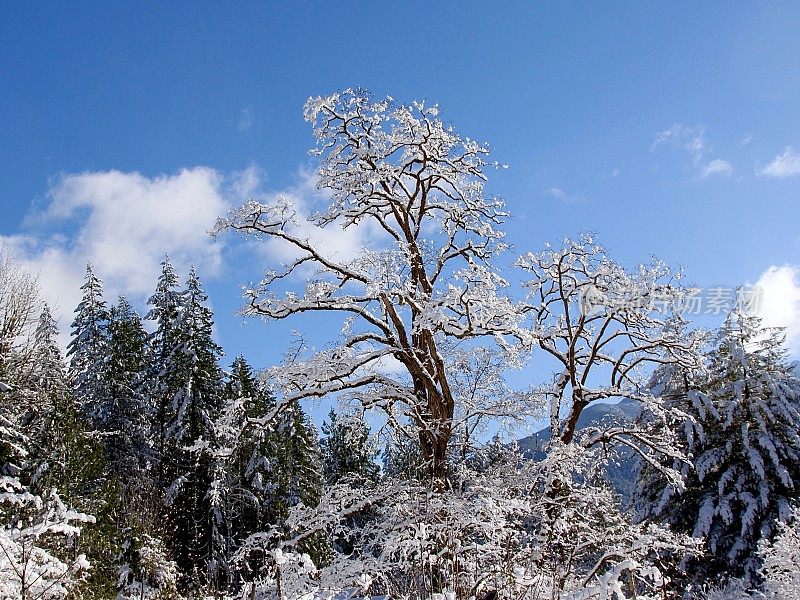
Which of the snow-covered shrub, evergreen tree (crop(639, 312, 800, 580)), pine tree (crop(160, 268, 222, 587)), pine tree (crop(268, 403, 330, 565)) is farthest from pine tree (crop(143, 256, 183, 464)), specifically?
evergreen tree (crop(639, 312, 800, 580))

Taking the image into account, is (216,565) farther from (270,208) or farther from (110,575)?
(270,208)

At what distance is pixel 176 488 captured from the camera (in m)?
23.2

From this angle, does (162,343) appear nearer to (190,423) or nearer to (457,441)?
(190,423)

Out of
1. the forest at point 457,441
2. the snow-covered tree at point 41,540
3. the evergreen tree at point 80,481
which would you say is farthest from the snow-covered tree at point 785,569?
the evergreen tree at point 80,481

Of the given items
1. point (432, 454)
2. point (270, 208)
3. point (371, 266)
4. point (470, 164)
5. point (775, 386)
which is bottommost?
point (432, 454)

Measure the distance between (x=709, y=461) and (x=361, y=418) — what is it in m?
8.79

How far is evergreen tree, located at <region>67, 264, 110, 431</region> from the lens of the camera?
2583 cm

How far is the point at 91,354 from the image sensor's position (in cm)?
2728

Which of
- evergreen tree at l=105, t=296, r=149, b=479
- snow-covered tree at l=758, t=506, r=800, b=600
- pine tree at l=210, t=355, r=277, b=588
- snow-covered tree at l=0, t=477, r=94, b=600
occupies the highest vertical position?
evergreen tree at l=105, t=296, r=149, b=479

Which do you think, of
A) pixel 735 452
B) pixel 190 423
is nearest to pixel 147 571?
pixel 190 423

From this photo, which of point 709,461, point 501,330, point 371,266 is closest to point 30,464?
point 371,266

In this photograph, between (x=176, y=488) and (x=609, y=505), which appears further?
(x=176, y=488)

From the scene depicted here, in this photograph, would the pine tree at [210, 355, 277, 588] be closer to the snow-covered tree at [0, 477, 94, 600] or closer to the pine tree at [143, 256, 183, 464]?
the pine tree at [143, 256, 183, 464]

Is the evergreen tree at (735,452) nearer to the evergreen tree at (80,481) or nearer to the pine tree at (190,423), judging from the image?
the evergreen tree at (80,481)
